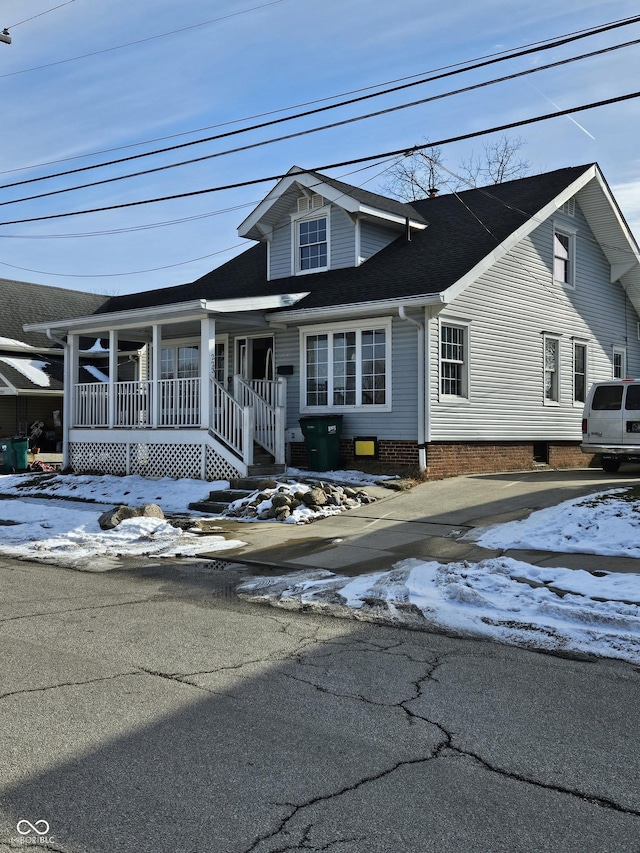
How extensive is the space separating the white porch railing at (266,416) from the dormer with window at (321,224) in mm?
4203

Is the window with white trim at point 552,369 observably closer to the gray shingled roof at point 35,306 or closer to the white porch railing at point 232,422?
the white porch railing at point 232,422

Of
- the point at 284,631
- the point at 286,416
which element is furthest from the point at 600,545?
the point at 286,416

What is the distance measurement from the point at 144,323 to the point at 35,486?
4791mm

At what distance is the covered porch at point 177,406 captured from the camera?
55.8ft

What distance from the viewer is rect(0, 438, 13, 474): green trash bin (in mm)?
23391

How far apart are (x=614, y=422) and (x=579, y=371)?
4.76 meters

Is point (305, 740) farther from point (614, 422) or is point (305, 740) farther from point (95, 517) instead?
point (614, 422)

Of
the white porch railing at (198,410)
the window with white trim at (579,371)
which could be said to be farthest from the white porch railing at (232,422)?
the window with white trim at (579,371)

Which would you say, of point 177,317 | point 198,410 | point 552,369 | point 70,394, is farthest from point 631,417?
point 70,394

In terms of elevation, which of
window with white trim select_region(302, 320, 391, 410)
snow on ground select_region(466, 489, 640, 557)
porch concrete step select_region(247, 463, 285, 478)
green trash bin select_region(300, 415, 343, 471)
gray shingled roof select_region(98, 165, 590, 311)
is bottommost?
snow on ground select_region(466, 489, 640, 557)

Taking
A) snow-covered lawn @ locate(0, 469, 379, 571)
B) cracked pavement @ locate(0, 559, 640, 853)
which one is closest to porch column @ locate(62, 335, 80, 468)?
snow-covered lawn @ locate(0, 469, 379, 571)

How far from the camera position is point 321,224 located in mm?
20734

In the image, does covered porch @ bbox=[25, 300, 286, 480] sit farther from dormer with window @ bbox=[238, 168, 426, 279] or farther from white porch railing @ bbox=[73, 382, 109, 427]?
dormer with window @ bbox=[238, 168, 426, 279]

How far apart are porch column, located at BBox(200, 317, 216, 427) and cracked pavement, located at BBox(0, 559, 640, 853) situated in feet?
33.3
